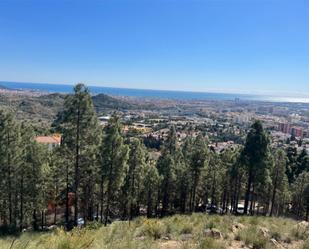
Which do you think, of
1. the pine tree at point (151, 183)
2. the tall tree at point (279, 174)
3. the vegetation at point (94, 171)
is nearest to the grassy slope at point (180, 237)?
the vegetation at point (94, 171)

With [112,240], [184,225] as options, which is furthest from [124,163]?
[112,240]

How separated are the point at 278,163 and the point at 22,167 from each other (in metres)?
19.9

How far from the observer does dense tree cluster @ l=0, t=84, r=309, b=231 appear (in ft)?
62.1

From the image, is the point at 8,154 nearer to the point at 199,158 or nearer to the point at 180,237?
the point at 199,158

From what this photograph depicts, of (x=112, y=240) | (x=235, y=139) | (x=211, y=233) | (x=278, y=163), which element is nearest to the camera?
(x=112, y=240)

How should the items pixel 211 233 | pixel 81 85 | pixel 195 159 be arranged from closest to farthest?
pixel 211 233 → pixel 81 85 → pixel 195 159

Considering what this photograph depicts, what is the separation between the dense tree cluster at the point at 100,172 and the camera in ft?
62.1

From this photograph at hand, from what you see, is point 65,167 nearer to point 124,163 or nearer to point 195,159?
point 124,163

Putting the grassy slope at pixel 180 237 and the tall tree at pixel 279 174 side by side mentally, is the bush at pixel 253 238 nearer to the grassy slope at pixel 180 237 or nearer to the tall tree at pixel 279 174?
the grassy slope at pixel 180 237

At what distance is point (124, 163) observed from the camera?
20.4 m

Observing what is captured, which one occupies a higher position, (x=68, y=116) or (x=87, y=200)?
(x=68, y=116)

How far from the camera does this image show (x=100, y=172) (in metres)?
20.5

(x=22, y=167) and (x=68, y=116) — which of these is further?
(x=22, y=167)

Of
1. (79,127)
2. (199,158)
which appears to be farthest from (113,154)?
(199,158)
